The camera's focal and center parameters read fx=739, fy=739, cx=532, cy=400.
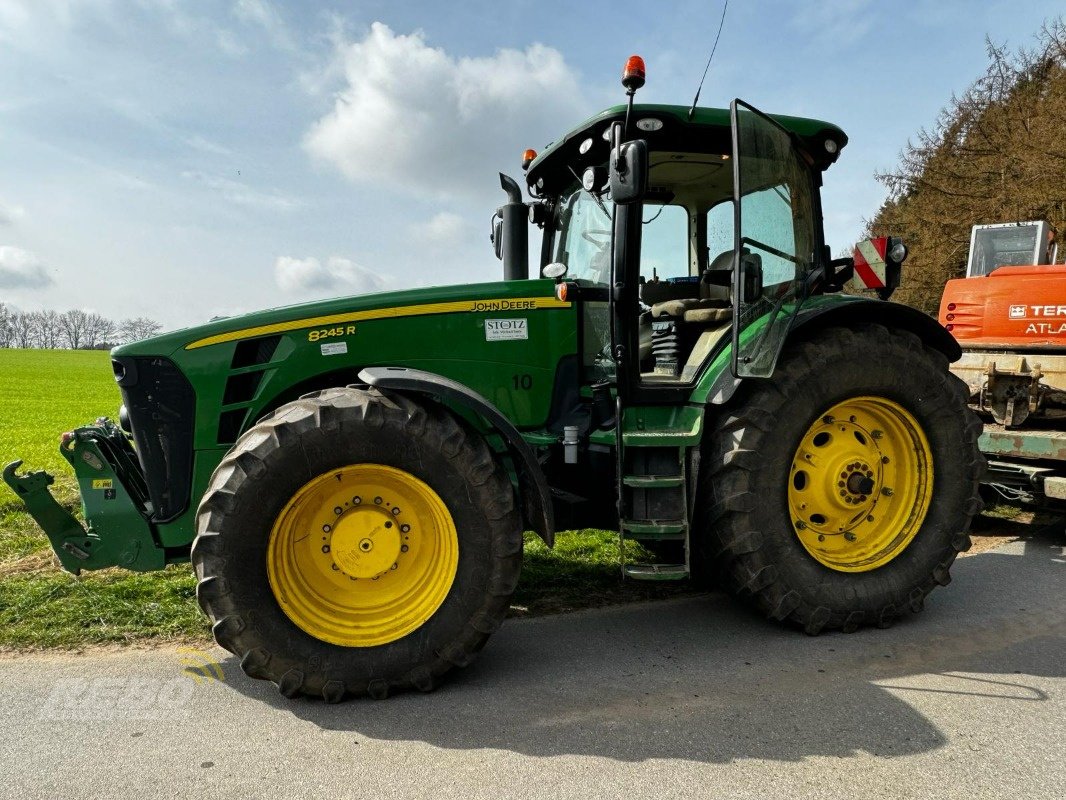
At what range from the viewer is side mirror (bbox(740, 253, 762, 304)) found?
12.3ft

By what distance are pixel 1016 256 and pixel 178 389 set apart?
11590 millimetres

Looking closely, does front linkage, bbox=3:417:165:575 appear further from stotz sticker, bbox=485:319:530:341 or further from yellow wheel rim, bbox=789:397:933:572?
yellow wheel rim, bbox=789:397:933:572

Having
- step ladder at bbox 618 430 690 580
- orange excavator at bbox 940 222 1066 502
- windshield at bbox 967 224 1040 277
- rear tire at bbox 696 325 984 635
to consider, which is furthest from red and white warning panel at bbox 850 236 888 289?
windshield at bbox 967 224 1040 277

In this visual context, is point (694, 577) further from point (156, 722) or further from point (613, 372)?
point (156, 722)

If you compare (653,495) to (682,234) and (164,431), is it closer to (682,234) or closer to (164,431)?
(682,234)

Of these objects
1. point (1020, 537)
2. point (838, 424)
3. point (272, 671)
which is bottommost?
point (1020, 537)

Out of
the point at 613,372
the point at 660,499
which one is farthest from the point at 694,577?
the point at 613,372

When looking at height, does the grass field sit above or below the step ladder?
below

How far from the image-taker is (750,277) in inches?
149

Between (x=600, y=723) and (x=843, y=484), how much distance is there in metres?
1.90

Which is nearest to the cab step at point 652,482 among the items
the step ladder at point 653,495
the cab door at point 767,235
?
the step ladder at point 653,495

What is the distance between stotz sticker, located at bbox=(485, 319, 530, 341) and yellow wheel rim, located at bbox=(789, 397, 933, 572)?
5.12ft

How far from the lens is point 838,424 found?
3984 mm

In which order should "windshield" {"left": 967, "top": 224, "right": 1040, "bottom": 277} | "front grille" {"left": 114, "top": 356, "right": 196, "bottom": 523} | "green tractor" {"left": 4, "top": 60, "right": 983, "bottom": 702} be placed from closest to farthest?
1. "green tractor" {"left": 4, "top": 60, "right": 983, "bottom": 702}
2. "front grille" {"left": 114, "top": 356, "right": 196, "bottom": 523}
3. "windshield" {"left": 967, "top": 224, "right": 1040, "bottom": 277}
